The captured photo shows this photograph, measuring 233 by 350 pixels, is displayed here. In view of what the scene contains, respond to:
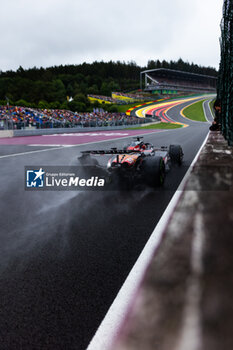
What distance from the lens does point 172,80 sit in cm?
14125

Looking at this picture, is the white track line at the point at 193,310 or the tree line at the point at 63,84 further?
the tree line at the point at 63,84

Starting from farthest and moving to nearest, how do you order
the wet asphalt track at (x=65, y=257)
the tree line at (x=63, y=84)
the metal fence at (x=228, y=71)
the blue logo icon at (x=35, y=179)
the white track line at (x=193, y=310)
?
the tree line at (x=63, y=84)
the metal fence at (x=228, y=71)
the blue logo icon at (x=35, y=179)
the wet asphalt track at (x=65, y=257)
the white track line at (x=193, y=310)

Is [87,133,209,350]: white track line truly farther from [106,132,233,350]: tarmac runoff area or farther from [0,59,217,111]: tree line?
[0,59,217,111]: tree line

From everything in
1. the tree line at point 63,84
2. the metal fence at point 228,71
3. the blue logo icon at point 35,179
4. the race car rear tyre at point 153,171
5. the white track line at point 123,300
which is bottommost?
the white track line at point 123,300

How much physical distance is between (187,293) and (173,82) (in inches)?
5848

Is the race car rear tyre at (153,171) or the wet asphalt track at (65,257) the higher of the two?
the race car rear tyre at (153,171)

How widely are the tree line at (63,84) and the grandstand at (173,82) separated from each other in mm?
9701

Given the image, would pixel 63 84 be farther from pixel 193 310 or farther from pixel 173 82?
pixel 193 310

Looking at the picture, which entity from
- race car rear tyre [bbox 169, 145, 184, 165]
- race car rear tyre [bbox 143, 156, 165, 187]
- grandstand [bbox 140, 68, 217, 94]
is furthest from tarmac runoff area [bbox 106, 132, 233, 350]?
grandstand [bbox 140, 68, 217, 94]

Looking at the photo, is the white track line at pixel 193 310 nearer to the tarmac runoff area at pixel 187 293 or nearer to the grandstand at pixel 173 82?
the tarmac runoff area at pixel 187 293

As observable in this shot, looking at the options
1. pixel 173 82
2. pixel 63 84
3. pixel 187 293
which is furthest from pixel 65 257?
pixel 173 82

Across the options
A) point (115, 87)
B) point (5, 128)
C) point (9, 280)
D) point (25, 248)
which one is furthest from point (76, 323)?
point (115, 87)

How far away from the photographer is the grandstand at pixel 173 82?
126625mm

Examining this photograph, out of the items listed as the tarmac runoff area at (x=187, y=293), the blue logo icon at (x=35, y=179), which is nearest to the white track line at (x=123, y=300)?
the tarmac runoff area at (x=187, y=293)
